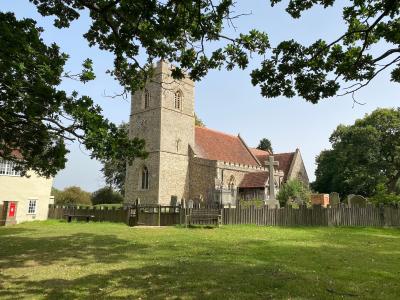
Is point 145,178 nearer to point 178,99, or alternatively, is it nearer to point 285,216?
point 178,99

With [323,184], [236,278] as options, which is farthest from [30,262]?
[323,184]

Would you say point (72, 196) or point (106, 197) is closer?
point (72, 196)

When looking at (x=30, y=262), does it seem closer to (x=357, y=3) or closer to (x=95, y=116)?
(x=95, y=116)

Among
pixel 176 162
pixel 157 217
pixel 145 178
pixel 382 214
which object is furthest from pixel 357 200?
pixel 145 178

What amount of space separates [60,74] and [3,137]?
13.1 ft

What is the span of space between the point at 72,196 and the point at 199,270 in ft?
125

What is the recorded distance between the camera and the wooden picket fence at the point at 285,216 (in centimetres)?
1894

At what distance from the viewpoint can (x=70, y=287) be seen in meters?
6.47

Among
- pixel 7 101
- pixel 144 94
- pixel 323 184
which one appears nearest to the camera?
pixel 7 101

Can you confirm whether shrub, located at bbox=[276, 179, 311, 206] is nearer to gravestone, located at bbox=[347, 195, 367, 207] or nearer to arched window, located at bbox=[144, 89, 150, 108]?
gravestone, located at bbox=[347, 195, 367, 207]

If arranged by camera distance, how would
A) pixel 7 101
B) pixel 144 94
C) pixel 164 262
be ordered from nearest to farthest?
1. pixel 164 262
2. pixel 7 101
3. pixel 144 94

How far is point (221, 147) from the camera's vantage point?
4141 centimetres

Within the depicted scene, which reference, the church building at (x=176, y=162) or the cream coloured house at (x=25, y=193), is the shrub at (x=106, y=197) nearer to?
the church building at (x=176, y=162)

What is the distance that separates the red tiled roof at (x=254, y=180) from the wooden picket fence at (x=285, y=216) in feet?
51.1
